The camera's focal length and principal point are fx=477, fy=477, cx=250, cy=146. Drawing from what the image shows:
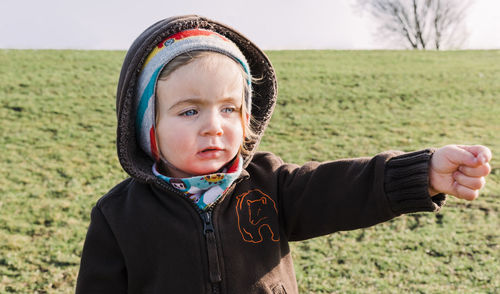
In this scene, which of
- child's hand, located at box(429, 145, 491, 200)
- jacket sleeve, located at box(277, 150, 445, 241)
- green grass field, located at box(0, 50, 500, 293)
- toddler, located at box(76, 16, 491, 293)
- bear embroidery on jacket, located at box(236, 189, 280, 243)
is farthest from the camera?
green grass field, located at box(0, 50, 500, 293)

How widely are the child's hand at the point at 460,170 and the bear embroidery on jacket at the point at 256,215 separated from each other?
21.5 inches

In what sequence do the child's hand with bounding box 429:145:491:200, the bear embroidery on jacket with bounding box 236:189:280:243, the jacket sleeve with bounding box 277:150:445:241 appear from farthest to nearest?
the bear embroidery on jacket with bounding box 236:189:280:243
the jacket sleeve with bounding box 277:150:445:241
the child's hand with bounding box 429:145:491:200

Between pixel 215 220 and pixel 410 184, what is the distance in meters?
0.64

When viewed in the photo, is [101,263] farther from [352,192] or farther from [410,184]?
[410,184]

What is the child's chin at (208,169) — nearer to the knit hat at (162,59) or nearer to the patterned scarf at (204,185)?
the patterned scarf at (204,185)

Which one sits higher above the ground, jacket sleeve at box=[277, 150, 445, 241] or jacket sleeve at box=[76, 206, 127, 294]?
jacket sleeve at box=[277, 150, 445, 241]

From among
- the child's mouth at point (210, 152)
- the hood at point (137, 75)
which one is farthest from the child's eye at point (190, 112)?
the hood at point (137, 75)

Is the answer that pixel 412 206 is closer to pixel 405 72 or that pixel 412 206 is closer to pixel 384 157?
pixel 384 157

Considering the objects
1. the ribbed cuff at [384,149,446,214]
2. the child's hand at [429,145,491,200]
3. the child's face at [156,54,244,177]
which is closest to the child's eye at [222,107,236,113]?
the child's face at [156,54,244,177]

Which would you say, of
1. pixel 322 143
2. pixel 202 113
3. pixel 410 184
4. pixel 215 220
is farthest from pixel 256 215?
pixel 322 143

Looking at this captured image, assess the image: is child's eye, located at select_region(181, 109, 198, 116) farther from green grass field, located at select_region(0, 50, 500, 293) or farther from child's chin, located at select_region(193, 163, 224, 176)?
green grass field, located at select_region(0, 50, 500, 293)

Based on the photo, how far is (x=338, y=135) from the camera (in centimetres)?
778

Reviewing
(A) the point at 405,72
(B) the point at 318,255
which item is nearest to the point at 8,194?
(B) the point at 318,255

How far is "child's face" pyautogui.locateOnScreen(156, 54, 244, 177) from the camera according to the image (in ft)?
4.99
